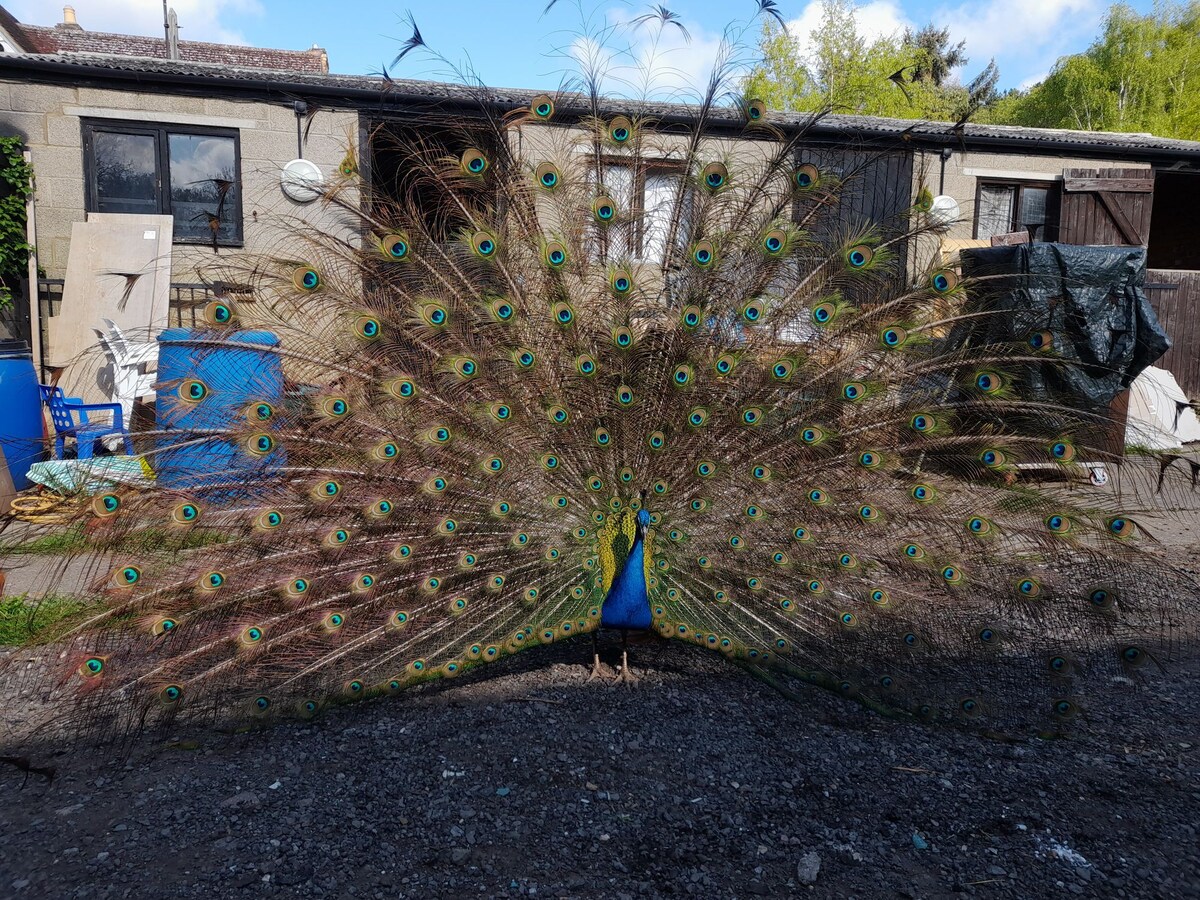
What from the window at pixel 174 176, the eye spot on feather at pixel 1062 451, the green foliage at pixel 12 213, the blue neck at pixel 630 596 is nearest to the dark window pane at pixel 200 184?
the window at pixel 174 176

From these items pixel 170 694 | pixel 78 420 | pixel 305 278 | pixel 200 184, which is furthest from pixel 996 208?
pixel 170 694

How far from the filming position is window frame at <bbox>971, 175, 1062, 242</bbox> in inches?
460

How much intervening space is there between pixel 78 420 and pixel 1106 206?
13140mm

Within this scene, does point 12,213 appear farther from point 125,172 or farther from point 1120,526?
point 1120,526

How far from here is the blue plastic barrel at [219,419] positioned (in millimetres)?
3041

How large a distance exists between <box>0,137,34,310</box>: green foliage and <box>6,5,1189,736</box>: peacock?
23.9 ft

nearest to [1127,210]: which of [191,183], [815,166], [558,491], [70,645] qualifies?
[815,166]

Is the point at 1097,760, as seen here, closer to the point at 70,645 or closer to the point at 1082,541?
the point at 1082,541

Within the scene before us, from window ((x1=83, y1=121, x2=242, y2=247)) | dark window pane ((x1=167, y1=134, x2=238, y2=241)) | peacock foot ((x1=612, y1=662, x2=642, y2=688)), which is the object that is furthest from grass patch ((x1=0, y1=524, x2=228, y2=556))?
dark window pane ((x1=167, y1=134, x2=238, y2=241))

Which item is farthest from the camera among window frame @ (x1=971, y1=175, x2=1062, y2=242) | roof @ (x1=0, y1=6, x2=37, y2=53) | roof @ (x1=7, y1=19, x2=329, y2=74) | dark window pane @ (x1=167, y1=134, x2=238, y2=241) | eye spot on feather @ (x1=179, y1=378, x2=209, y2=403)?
roof @ (x1=7, y1=19, x2=329, y2=74)

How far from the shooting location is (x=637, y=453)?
11.4 feet

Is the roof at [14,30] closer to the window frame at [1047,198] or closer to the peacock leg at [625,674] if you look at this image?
the window frame at [1047,198]

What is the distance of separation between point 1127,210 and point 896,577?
11.0 meters

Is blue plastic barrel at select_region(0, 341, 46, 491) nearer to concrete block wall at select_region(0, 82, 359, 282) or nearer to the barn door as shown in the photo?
concrete block wall at select_region(0, 82, 359, 282)
